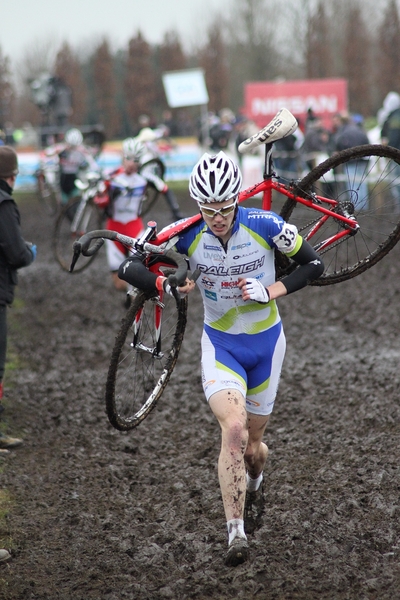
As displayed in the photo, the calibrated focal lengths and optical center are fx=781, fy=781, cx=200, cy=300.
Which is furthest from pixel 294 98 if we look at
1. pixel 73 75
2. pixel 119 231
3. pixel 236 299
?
pixel 73 75

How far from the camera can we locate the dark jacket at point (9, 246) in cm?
660

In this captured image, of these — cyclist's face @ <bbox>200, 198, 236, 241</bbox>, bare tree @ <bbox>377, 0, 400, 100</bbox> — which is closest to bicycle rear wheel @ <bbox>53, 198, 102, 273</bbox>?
cyclist's face @ <bbox>200, 198, 236, 241</bbox>

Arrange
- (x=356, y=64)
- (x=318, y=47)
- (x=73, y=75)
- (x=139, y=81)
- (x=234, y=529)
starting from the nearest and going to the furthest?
(x=234, y=529) < (x=318, y=47) < (x=356, y=64) < (x=139, y=81) < (x=73, y=75)

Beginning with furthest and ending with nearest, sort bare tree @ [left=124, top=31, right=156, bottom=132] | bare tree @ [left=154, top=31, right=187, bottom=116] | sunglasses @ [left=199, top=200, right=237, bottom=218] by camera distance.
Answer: bare tree @ [left=154, top=31, right=187, bottom=116] → bare tree @ [left=124, top=31, right=156, bottom=132] → sunglasses @ [left=199, top=200, right=237, bottom=218]

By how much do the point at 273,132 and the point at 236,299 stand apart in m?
1.15

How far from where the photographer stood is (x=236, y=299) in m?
5.00

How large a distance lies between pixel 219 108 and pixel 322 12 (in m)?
8.54

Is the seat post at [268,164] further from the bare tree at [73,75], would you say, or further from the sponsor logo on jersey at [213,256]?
the bare tree at [73,75]

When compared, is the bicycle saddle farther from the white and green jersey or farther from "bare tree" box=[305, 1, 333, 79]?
"bare tree" box=[305, 1, 333, 79]

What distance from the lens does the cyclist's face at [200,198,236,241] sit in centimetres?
466

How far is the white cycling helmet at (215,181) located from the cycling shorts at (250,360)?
37.7 inches

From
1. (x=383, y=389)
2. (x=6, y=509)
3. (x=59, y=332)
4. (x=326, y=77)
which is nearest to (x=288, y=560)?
(x=6, y=509)

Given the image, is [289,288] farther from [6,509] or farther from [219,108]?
[219,108]

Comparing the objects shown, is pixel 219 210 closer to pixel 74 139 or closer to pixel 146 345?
pixel 146 345
